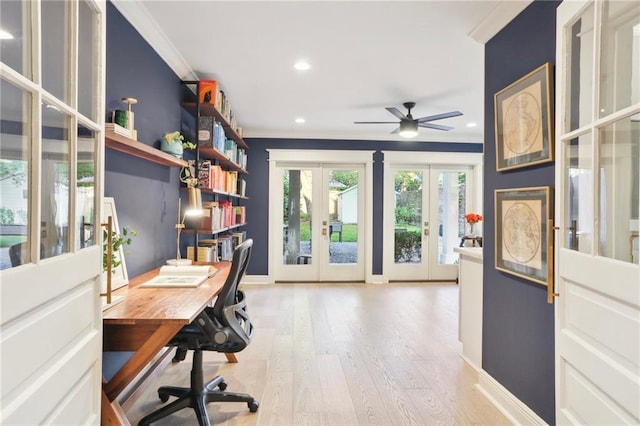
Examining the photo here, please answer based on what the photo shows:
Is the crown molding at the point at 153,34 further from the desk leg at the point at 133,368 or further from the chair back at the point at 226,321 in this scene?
the desk leg at the point at 133,368

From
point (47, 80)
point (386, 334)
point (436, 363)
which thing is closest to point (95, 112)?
point (47, 80)

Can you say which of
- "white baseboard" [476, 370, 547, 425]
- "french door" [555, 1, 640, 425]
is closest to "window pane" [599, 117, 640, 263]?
"french door" [555, 1, 640, 425]

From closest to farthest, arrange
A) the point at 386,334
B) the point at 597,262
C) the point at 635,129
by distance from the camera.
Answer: the point at 635,129, the point at 597,262, the point at 386,334

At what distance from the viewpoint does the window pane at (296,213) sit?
603 centimetres

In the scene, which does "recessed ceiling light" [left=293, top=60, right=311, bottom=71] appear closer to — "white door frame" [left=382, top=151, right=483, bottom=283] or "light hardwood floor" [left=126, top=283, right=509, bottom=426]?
"light hardwood floor" [left=126, top=283, right=509, bottom=426]

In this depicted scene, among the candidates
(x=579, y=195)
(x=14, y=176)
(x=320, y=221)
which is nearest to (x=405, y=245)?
(x=320, y=221)

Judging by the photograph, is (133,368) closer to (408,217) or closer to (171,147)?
(171,147)

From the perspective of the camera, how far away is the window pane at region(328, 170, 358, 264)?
6062 millimetres

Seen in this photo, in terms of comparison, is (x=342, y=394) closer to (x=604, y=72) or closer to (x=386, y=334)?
(x=386, y=334)

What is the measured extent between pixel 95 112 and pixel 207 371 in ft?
7.04

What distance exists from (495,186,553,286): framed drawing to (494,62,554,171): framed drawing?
186mm

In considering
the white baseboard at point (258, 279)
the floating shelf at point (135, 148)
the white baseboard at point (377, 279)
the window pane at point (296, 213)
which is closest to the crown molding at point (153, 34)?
the floating shelf at point (135, 148)

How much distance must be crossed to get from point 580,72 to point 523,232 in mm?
979

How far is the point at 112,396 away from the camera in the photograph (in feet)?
5.61
